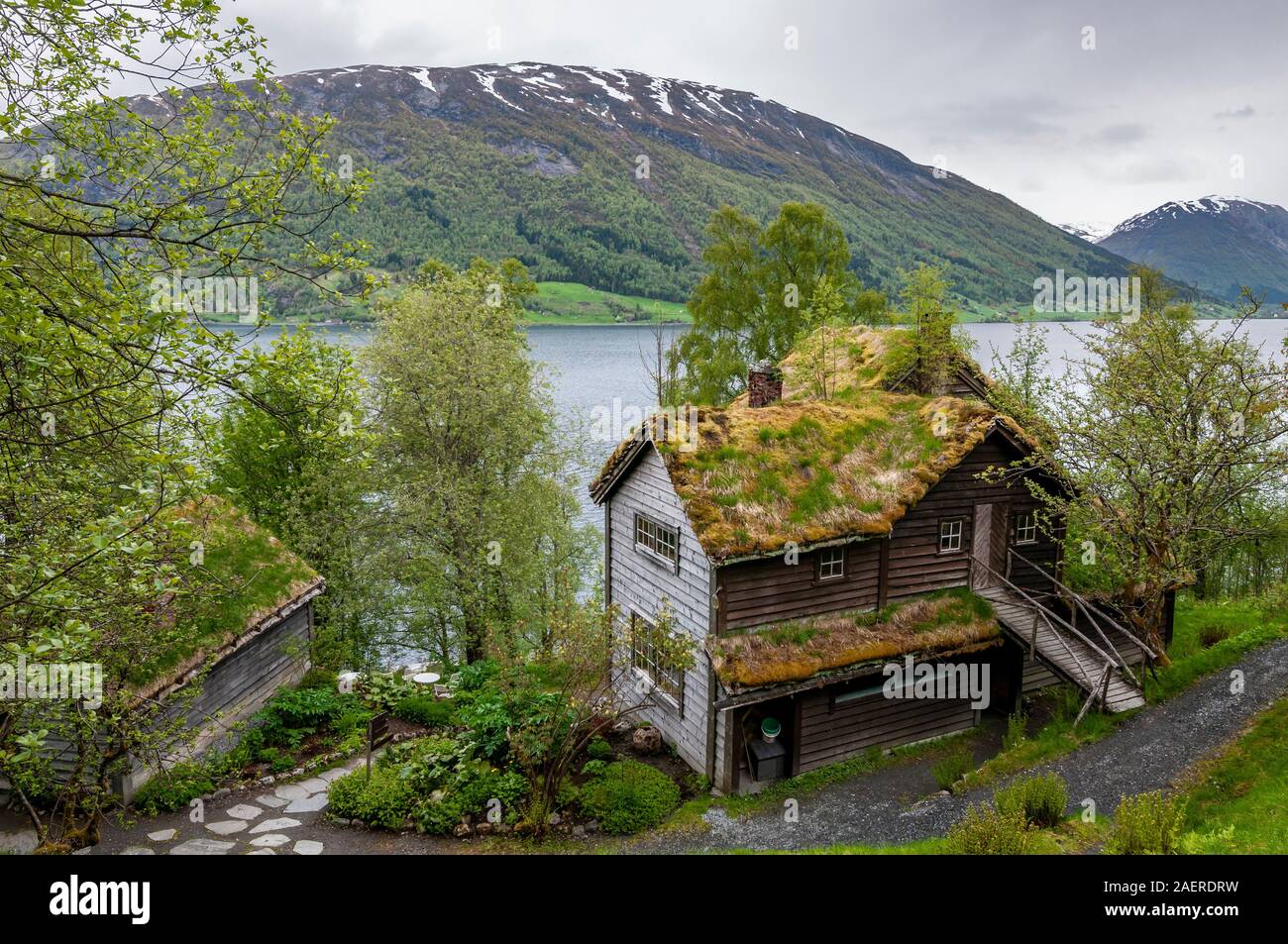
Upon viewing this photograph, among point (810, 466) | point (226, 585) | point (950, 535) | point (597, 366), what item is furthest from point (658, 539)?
point (597, 366)

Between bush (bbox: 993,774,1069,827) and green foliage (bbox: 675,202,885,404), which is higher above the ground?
green foliage (bbox: 675,202,885,404)

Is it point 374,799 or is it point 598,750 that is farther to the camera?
point 598,750

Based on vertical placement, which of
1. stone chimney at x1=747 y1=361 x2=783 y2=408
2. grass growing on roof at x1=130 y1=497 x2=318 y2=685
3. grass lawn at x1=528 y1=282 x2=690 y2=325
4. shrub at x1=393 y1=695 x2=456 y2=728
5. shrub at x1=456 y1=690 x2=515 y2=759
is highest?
grass lawn at x1=528 y1=282 x2=690 y2=325

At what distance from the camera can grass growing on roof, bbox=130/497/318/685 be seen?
1514 cm

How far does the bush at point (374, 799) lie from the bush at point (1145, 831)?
12032 mm

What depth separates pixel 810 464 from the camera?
725 inches

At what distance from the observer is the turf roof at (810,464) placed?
55.0 ft

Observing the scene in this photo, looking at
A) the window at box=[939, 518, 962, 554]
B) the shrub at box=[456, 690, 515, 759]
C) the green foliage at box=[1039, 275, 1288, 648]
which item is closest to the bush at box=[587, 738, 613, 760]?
the shrub at box=[456, 690, 515, 759]

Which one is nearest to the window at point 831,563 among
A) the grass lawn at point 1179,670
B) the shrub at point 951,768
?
the shrub at point 951,768

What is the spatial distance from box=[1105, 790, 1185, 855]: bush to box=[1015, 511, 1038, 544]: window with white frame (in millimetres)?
10686

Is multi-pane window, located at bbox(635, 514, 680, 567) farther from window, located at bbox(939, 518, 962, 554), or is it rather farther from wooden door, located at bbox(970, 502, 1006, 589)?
wooden door, located at bbox(970, 502, 1006, 589)

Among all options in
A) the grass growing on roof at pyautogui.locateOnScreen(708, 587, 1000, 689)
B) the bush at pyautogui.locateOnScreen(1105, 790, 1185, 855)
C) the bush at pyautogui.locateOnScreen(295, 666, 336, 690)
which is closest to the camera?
the bush at pyautogui.locateOnScreen(1105, 790, 1185, 855)

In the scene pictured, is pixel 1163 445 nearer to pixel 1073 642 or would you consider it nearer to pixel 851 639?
pixel 1073 642

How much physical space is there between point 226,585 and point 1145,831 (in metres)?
15.8
